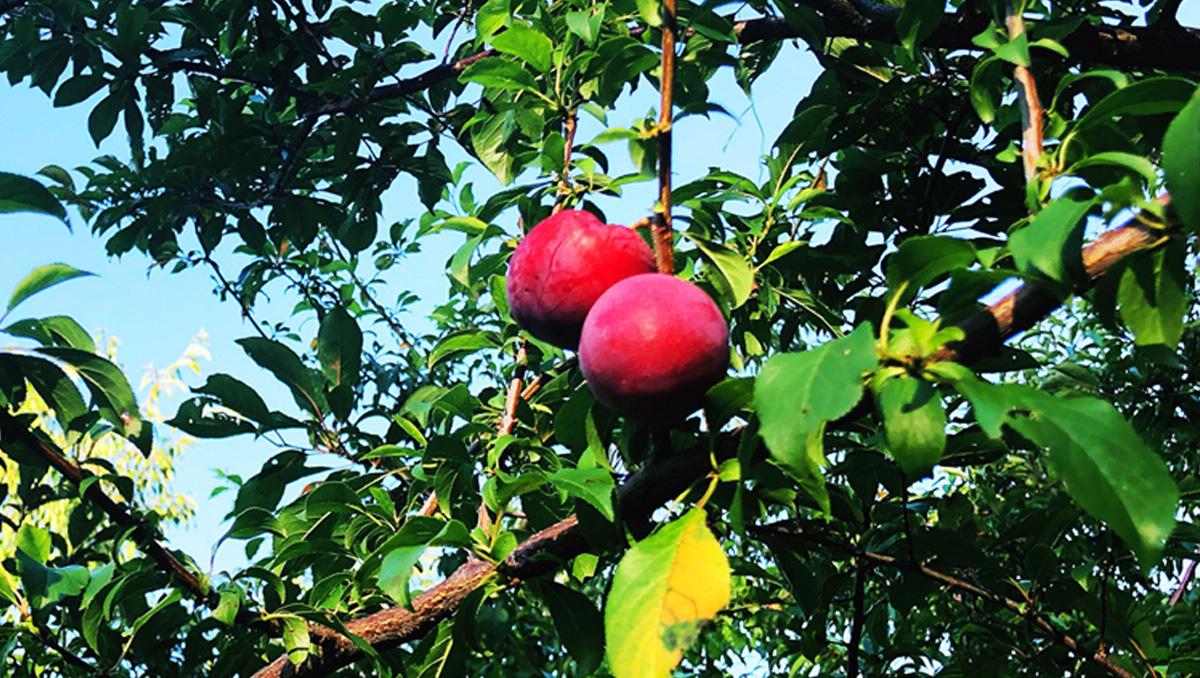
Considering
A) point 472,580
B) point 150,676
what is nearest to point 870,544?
point 472,580

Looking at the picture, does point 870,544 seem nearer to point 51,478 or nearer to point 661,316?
point 661,316

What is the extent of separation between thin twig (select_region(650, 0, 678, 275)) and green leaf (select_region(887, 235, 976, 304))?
0.22 m

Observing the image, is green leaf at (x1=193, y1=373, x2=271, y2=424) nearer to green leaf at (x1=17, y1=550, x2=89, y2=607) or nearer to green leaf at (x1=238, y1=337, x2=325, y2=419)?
green leaf at (x1=238, y1=337, x2=325, y2=419)

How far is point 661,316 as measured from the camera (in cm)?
88

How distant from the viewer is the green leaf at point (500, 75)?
50.3 inches

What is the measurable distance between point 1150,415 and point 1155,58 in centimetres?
113

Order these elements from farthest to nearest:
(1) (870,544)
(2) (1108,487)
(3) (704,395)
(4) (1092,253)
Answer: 1. (1) (870,544)
2. (3) (704,395)
3. (4) (1092,253)
4. (2) (1108,487)

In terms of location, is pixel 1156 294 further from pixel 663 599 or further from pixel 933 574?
pixel 933 574

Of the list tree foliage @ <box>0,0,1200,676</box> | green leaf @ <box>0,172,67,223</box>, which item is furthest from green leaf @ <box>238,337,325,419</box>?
green leaf @ <box>0,172,67,223</box>

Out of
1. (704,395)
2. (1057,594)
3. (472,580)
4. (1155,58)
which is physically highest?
(704,395)

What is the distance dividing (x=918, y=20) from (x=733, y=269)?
16.5 inches

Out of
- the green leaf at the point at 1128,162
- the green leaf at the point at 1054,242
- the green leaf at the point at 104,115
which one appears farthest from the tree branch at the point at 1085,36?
the green leaf at the point at 104,115

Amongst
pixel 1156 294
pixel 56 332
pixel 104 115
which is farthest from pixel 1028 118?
pixel 104 115

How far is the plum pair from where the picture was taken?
0.88 metres
